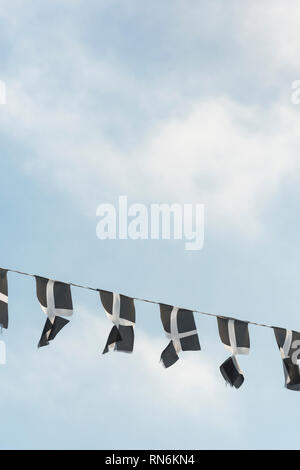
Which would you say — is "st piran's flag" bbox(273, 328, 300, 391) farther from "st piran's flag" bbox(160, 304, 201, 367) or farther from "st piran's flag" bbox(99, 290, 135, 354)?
"st piran's flag" bbox(99, 290, 135, 354)

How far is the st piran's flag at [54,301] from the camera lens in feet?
43.8

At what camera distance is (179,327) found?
14.2m

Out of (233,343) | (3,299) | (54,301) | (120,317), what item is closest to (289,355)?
(233,343)

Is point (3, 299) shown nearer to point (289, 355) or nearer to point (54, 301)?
point (54, 301)

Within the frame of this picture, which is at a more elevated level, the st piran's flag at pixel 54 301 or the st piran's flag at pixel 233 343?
the st piran's flag at pixel 54 301

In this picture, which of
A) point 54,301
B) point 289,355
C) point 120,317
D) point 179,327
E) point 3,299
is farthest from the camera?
point 289,355

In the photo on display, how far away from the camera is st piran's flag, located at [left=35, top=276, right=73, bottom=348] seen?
13336mm

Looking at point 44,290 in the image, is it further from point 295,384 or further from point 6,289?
point 295,384

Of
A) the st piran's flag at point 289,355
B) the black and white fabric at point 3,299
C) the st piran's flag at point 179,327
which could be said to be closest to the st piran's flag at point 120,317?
the st piran's flag at point 179,327

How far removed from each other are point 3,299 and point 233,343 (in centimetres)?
514

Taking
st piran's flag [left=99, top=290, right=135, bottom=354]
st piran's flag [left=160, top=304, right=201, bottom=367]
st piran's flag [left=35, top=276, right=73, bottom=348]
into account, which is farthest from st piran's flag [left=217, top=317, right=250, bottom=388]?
st piran's flag [left=35, top=276, right=73, bottom=348]

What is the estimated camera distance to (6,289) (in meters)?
13.1

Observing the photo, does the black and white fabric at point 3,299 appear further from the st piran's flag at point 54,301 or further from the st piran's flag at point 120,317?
the st piran's flag at point 120,317

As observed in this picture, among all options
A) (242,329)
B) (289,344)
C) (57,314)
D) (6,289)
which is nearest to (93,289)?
(57,314)
